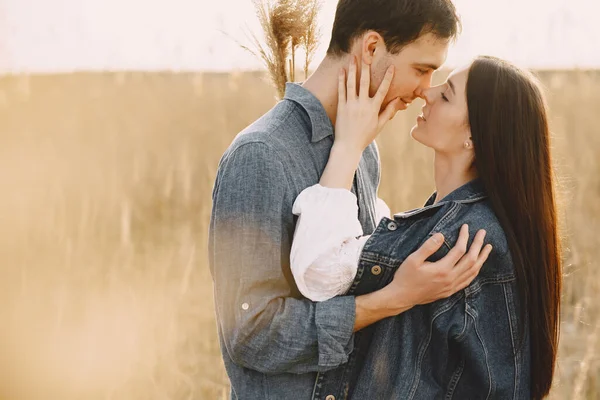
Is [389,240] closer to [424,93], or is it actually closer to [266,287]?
[266,287]

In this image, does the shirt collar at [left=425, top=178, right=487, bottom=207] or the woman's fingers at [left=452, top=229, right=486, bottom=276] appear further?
the shirt collar at [left=425, top=178, right=487, bottom=207]

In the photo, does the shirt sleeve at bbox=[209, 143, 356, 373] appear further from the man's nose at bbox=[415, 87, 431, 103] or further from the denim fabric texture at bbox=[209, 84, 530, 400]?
the man's nose at bbox=[415, 87, 431, 103]

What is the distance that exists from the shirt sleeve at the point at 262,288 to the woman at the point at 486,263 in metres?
0.06

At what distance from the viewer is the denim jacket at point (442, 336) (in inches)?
67.4

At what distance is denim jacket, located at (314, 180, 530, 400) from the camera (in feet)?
5.61

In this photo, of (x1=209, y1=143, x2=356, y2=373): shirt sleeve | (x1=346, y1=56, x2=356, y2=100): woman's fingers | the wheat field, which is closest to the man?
(x1=209, y1=143, x2=356, y2=373): shirt sleeve

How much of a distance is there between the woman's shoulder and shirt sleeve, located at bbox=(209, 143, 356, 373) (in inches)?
12.9

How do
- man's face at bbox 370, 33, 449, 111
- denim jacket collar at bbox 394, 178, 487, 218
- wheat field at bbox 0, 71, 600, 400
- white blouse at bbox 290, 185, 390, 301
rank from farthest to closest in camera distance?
wheat field at bbox 0, 71, 600, 400 < man's face at bbox 370, 33, 449, 111 < denim jacket collar at bbox 394, 178, 487, 218 < white blouse at bbox 290, 185, 390, 301

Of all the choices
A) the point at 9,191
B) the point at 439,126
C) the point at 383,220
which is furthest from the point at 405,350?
the point at 9,191

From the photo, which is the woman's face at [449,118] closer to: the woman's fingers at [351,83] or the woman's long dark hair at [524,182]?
the woman's long dark hair at [524,182]

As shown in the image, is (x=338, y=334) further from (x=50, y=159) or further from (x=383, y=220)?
(x=50, y=159)

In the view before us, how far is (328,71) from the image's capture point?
1.96 metres

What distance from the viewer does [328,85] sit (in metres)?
1.94

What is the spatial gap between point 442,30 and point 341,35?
0.30 metres
